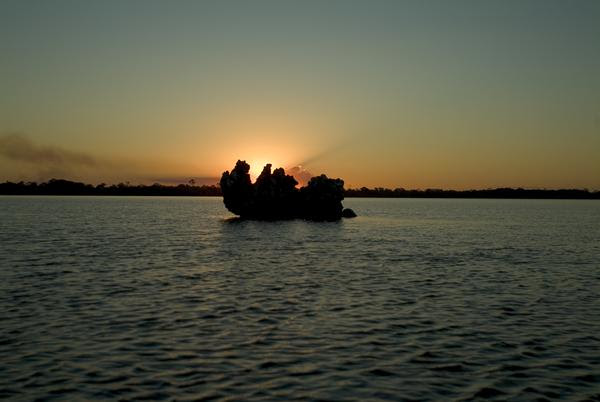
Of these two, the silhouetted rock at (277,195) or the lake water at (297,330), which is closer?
the lake water at (297,330)

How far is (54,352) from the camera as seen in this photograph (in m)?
16.9

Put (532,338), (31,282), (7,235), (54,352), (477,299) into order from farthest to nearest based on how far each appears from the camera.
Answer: (7,235), (31,282), (477,299), (532,338), (54,352)

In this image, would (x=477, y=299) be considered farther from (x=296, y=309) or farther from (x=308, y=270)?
(x=308, y=270)

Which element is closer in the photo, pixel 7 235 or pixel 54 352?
pixel 54 352

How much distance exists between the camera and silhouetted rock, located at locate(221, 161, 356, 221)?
113 metres

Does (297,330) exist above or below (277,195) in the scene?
below

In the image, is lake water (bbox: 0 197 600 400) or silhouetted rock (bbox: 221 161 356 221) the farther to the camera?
silhouetted rock (bbox: 221 161 356 221)

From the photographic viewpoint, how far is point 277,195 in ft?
375

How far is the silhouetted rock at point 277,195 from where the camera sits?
370 feet

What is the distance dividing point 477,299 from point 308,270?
46.9ft

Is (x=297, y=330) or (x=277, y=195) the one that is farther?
(x=277, y=195)

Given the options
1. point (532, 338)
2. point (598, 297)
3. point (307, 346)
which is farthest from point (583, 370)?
point (598, 297)

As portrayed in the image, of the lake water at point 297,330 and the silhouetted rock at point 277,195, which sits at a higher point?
the silhouetted rock at point 277,195

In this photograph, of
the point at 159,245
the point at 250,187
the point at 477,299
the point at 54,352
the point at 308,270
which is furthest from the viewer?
the point at 250,187
